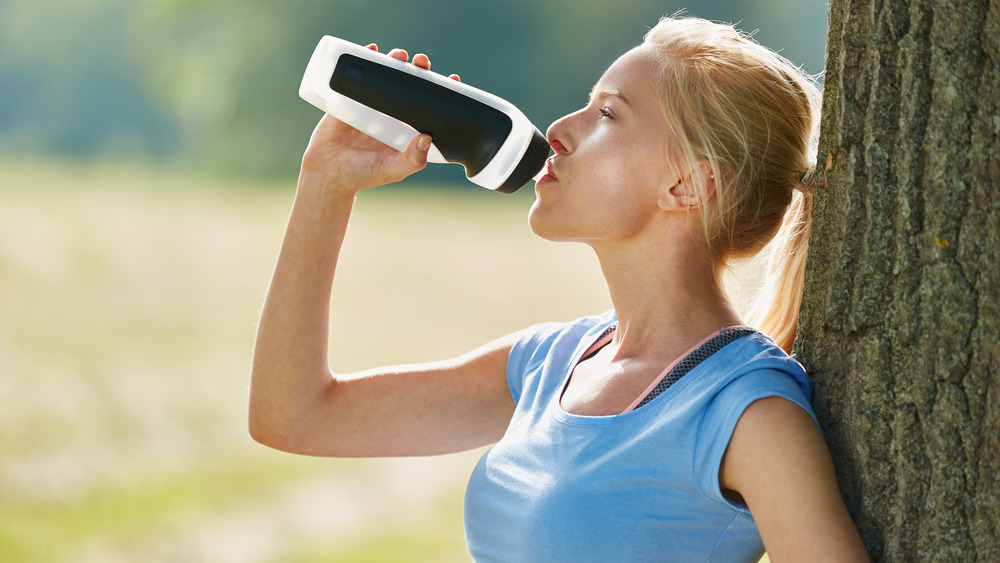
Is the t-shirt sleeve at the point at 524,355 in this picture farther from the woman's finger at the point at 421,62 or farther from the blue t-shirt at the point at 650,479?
the woman's finger at the point at 421,62

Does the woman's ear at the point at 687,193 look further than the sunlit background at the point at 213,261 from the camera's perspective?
No

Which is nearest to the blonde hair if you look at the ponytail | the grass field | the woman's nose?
the ponytail

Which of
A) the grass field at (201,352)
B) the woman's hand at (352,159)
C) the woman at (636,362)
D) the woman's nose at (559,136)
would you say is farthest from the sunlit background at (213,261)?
the woman's hand at (352,159)

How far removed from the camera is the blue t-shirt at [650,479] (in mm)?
1005

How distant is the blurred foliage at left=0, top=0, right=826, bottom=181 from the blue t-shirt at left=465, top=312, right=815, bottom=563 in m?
13.4

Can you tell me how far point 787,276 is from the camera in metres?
1.23

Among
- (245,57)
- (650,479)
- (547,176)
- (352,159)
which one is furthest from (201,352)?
(245,57)

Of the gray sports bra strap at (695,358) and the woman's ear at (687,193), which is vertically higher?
the woman's ear at (687,193)

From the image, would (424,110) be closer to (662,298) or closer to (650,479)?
(662,298)

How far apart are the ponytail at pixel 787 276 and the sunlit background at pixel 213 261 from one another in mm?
132

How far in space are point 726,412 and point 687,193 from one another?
0.32m

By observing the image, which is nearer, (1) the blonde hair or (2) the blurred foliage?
(1) the blonde hair

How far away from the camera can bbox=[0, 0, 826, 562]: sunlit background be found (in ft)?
13.8

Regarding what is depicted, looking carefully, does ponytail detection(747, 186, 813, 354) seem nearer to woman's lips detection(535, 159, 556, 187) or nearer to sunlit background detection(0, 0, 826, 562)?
sunlit background detection(0, 0, 826, 562)
